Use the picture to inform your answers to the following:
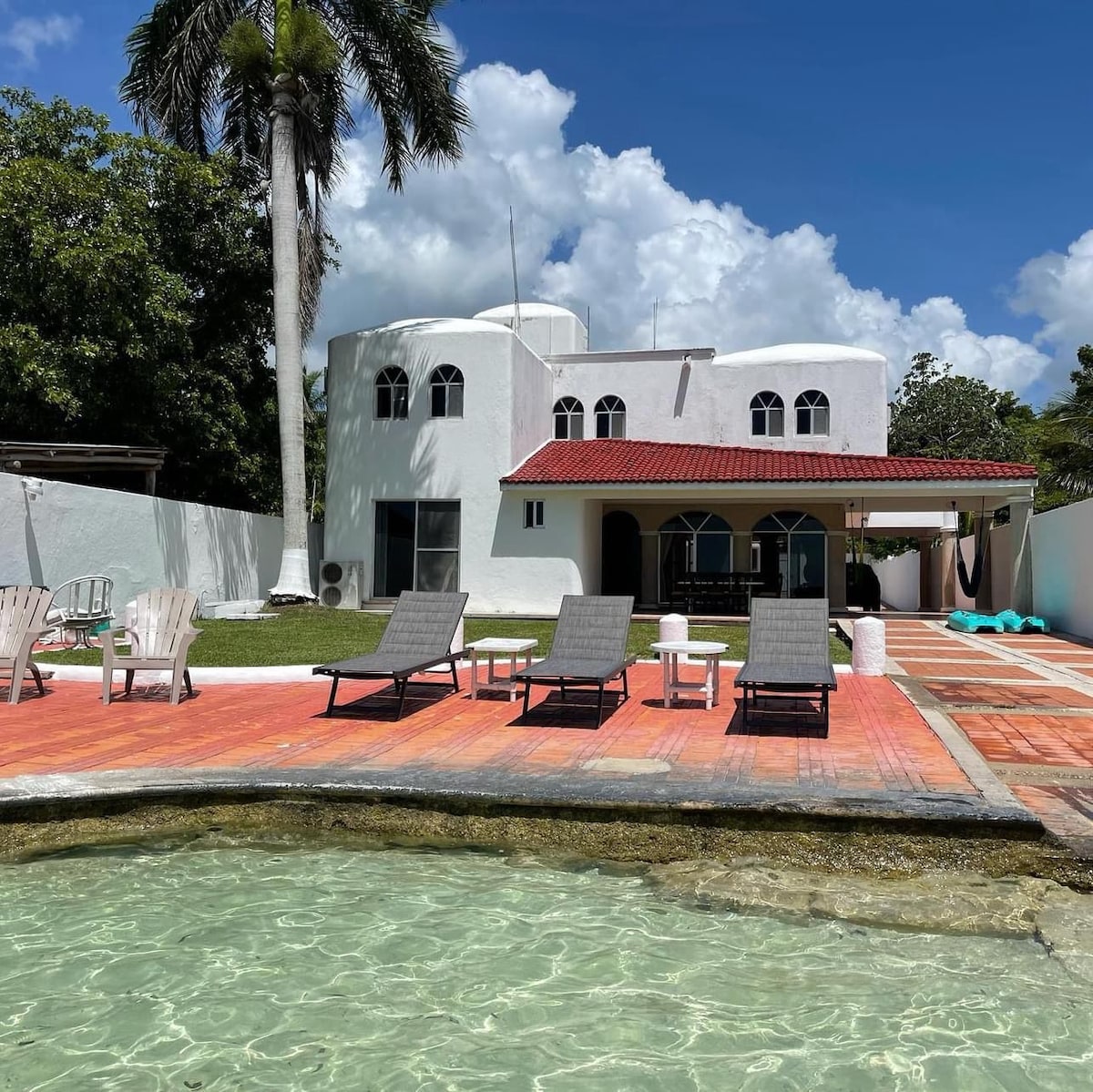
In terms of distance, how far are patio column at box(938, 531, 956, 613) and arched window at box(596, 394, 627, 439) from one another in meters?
10.8

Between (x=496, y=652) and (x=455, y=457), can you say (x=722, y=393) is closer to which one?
(x=455, y=457)

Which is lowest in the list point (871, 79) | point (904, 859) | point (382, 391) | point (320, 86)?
point (904, 859)

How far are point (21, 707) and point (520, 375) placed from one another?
16249mm

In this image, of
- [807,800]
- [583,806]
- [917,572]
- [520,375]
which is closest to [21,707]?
[583,806]

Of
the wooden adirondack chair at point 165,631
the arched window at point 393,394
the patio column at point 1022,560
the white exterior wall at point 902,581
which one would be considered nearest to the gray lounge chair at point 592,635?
the wooden adirondack chair at point 165,631

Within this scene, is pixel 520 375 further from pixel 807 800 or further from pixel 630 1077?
pixel 630 1077

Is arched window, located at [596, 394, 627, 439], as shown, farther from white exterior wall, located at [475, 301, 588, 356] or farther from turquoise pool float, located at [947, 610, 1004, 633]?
turquoise pool float, located at [947, 610, 1004, 633]

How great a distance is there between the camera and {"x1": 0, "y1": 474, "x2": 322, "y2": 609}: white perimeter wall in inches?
589

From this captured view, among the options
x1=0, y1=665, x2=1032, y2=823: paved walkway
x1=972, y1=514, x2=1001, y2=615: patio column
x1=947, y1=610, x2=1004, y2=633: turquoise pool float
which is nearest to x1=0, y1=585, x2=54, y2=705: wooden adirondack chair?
x1=0, y1=665, x2=1032, y2=823: paved walkway

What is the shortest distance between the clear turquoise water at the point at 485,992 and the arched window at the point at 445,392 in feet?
60.0

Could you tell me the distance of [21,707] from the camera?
30.0 ft

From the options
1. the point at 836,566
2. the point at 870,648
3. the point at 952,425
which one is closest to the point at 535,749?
the point at 870,648

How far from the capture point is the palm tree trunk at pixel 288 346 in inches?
826

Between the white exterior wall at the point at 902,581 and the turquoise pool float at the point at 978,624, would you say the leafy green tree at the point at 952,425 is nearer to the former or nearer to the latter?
the white exterior wall at the point at 902,581
